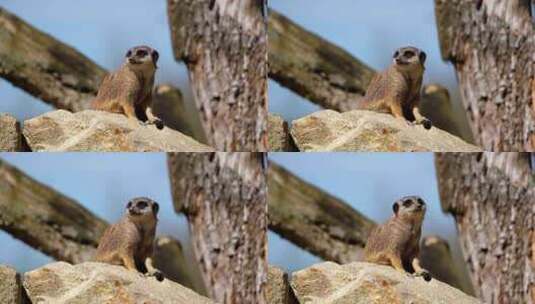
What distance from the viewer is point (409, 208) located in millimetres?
9016

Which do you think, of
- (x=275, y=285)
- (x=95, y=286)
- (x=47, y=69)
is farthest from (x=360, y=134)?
(x=47, y=69)

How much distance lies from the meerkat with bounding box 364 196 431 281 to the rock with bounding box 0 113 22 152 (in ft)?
7.05

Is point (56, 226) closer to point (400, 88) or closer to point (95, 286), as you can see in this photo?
point (95, 286)

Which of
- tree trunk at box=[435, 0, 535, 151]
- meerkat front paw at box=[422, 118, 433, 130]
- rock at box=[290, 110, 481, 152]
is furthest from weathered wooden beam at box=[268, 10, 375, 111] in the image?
tree trunk at box=[435, 0, 535, 151]

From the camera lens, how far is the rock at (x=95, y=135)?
8891 millimetres

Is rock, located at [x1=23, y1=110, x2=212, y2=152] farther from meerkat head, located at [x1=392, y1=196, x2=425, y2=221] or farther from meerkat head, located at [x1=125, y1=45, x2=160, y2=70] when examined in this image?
meerkat head, located at [x1=392, y1=196, x2=425, y2=221]

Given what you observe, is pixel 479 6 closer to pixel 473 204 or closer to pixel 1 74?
pixel 473 204

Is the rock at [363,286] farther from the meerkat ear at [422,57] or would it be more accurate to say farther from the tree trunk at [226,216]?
the meerkat ear at [422,57]

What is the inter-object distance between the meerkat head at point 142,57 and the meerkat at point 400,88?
1.26 metres

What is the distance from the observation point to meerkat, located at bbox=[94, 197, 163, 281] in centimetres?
888

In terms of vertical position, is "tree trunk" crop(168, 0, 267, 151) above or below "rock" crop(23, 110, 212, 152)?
above

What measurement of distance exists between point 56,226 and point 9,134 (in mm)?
612

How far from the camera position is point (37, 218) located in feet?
29.7

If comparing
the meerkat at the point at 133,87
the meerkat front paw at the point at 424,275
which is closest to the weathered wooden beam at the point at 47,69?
the meerkat at the point at 133,87
